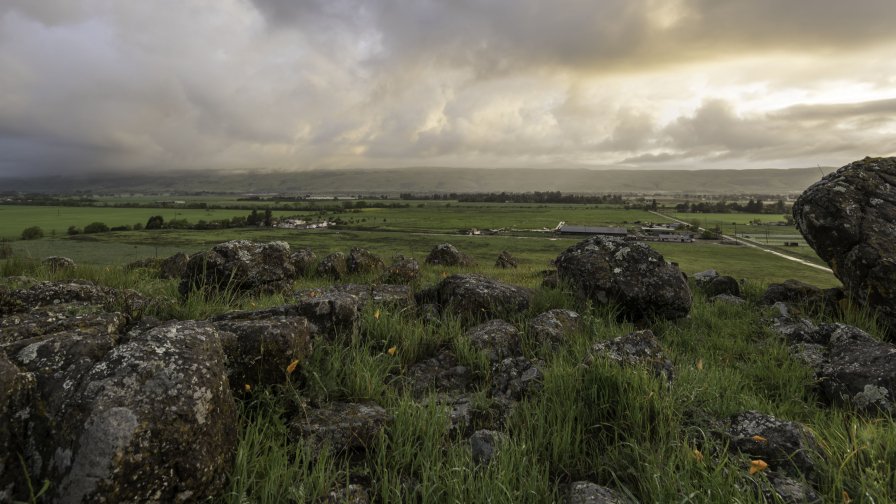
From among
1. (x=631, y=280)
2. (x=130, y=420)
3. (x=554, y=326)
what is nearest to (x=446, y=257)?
(x=631, y=280)

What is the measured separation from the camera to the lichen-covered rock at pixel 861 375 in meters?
5.34

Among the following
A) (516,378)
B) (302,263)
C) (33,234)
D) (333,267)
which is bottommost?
(33,234)

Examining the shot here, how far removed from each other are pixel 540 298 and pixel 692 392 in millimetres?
4662

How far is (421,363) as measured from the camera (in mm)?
6398

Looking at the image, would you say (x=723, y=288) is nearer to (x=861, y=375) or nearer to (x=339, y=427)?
(x=861, y=375)

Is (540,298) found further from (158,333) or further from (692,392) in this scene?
(158,333)

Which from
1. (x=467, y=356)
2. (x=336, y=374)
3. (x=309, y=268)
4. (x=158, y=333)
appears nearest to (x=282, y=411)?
(x=336, y=374)

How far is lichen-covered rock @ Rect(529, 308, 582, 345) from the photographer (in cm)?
709

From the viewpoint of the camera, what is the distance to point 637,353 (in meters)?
5.93

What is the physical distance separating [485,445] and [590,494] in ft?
3.47

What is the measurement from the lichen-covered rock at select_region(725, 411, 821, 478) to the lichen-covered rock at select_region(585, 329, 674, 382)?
1.03m

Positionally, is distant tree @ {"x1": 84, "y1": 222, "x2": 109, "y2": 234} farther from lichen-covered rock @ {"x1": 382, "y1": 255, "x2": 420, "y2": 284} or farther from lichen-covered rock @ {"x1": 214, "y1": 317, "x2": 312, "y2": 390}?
lichen-covered rock @ {"x1": 214, "y1": 317, "x2": 312, "y2": 390}

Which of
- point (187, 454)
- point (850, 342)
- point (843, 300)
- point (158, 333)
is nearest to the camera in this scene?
point (187, 454)

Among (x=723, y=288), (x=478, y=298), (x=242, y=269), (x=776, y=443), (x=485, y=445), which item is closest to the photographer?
(x=776, y=443)
